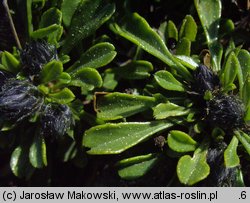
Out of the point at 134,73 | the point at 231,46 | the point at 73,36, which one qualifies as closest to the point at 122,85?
the point at 134,73

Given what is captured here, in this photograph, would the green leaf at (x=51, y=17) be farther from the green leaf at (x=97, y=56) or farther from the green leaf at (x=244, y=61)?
the green leaf at (x=244, y=61)

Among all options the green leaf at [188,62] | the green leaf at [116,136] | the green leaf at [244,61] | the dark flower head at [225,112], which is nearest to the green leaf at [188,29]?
the green leaf at [188,62]

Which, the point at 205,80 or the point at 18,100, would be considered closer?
the point at 18,100

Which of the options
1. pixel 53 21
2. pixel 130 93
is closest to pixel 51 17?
pixel 53 21

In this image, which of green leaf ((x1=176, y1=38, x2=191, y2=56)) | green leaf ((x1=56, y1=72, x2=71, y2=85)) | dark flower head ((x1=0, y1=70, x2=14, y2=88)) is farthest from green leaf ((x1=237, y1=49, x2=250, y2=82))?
dark flower head ((x1=0, y1=70, x2=14, y2=88))

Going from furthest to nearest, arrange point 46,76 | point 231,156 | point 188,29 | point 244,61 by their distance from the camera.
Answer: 1. point 188,29
2. point 244,61
3. point 46,76
4. point 231,156

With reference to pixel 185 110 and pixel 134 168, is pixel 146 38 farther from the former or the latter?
pixel 134 168
